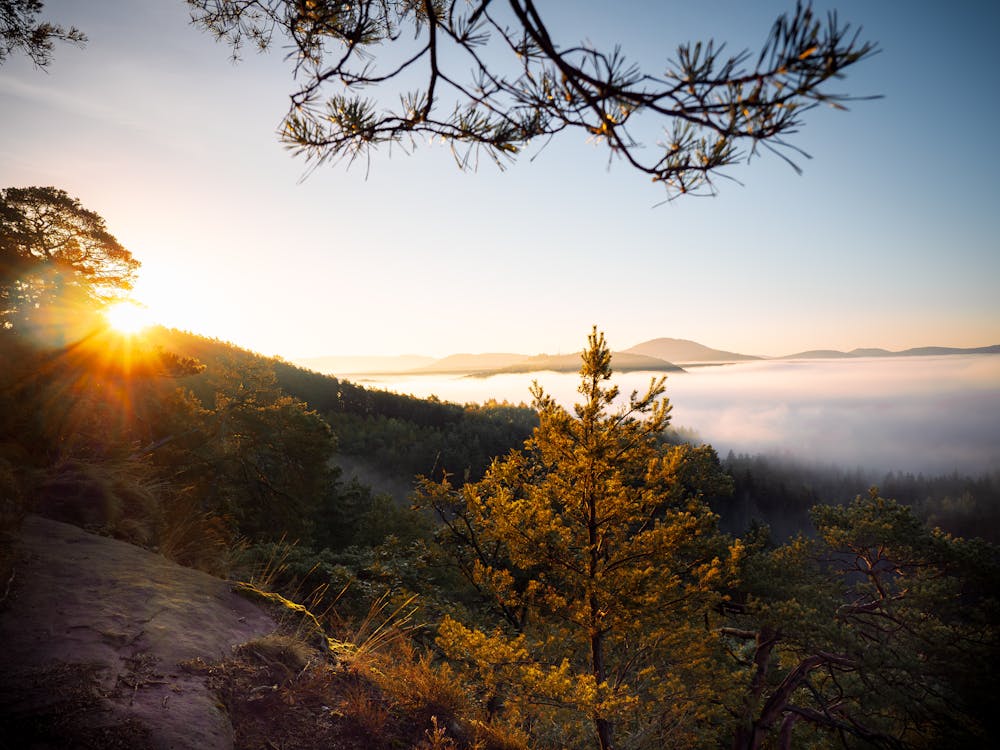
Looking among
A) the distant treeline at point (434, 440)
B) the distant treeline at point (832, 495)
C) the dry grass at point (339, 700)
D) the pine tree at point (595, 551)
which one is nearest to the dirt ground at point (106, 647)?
the dry grass at point (339, 700)

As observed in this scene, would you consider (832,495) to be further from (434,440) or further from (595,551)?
(595,551)

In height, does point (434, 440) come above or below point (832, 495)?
above

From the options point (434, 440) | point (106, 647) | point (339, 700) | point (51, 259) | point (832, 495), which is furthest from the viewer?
point (832, 495)

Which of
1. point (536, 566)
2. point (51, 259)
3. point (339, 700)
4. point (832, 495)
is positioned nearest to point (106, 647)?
point (339, 700)

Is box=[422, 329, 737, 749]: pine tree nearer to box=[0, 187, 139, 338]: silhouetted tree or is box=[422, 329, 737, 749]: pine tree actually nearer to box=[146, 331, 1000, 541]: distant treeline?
box=[0, 187, 139, 338]: silhouetted tree

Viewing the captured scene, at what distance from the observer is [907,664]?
6.77 meters

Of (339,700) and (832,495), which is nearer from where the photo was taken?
(339,700)

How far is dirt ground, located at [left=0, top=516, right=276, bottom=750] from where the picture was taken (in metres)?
2.39

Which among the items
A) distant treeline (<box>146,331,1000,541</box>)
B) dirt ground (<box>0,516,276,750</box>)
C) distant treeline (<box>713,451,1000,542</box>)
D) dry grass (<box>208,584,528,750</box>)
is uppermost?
dirt ground (<box>0,516,276,750</box>)

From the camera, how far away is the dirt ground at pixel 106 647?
7.84 ft

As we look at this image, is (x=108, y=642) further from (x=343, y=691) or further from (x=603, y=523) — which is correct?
(x=603, y=523)

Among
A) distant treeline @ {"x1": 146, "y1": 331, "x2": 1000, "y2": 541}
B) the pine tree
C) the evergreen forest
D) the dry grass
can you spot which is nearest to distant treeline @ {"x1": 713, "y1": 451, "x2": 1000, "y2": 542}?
distant treeline @ {"x1": 146, "y1": 331, "x2": 1000, "y2": 541}

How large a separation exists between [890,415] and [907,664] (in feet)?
796

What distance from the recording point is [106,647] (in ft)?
9.99
